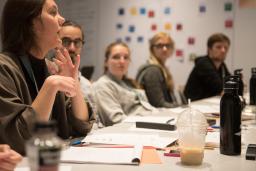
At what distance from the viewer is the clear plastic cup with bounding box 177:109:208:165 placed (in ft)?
3.89

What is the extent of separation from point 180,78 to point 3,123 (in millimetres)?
4302

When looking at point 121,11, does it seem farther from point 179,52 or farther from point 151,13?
point 179,52

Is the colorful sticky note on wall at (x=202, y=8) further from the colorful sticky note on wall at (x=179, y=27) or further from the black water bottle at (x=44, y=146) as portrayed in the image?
the black water bottle at (x=44, y=146)

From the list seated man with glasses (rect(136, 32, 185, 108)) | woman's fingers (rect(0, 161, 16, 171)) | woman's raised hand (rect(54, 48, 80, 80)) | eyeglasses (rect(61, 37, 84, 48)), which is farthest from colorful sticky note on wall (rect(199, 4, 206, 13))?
woman's fingers (rect(0, 161, 16, 171))

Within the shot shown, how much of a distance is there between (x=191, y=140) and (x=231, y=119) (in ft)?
0.55

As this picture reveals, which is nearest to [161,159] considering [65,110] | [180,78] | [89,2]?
[65,110]

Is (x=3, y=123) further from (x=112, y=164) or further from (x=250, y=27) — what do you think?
(x=250, y=27)

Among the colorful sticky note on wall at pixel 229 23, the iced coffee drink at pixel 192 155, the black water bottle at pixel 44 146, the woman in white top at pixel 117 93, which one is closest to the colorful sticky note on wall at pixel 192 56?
the colorful sticky note on wall at pixel 229 23

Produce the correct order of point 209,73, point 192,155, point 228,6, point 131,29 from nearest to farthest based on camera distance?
point 192,155 → point 209,73 → point 228,6 → point 131,29

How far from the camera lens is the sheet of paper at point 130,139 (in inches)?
59.5

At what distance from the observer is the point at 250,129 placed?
1900 mm

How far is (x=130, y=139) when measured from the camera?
1.58m

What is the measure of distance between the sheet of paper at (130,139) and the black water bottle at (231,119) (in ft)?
0.87

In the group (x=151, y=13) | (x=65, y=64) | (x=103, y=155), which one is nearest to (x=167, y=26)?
(x=151, y=13)
